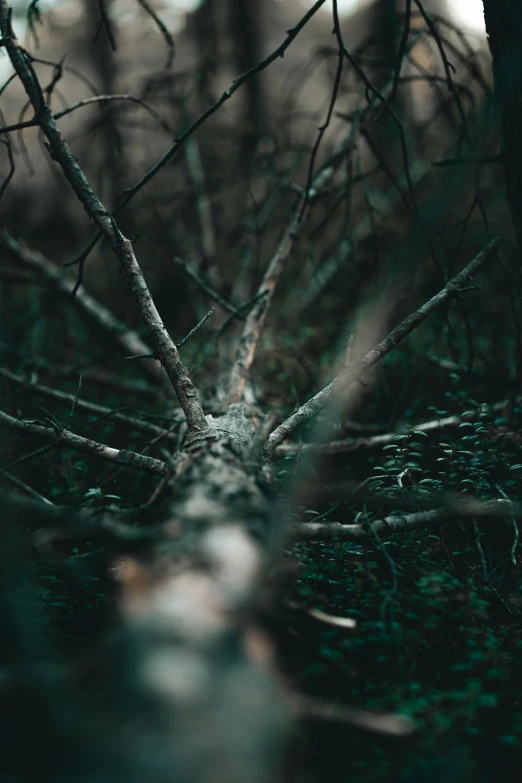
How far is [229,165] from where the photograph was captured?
6.61 m

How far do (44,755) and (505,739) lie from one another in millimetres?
1127

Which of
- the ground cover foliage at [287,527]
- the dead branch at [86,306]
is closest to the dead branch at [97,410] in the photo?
the ground cover foliage at [287,527]

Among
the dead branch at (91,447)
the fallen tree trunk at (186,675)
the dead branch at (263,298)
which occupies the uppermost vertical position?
the dead branch at (263,298)

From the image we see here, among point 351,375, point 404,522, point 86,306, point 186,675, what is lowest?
point 186,675

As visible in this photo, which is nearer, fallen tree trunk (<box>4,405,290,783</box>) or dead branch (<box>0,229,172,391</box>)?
fallen tree trunk (<box>4,405,290,783</box>)

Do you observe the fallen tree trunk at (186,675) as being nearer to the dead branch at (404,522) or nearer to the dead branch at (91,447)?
the dead branch at (404,522)

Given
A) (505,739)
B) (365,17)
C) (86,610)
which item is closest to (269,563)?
(505,739)

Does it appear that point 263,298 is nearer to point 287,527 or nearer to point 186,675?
point 287,527

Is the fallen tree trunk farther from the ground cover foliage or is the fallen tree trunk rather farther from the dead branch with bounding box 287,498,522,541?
the dead branch with bounding box 287,498,522,541

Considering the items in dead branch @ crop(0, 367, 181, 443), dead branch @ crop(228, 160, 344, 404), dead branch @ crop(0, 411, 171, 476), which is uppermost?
dead branch @ crop(228, 160, 344, 404)

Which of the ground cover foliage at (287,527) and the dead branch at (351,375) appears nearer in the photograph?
the ground cover foliage at (287,527)

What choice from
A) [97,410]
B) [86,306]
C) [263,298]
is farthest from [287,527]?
[86,306]

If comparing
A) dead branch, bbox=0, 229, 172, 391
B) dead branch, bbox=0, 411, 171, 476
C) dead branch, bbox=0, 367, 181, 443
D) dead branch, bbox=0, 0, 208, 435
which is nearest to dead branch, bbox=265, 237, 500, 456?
dead branch, bbox=0, 0, 208, 435

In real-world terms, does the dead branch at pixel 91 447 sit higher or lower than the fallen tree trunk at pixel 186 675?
higher
